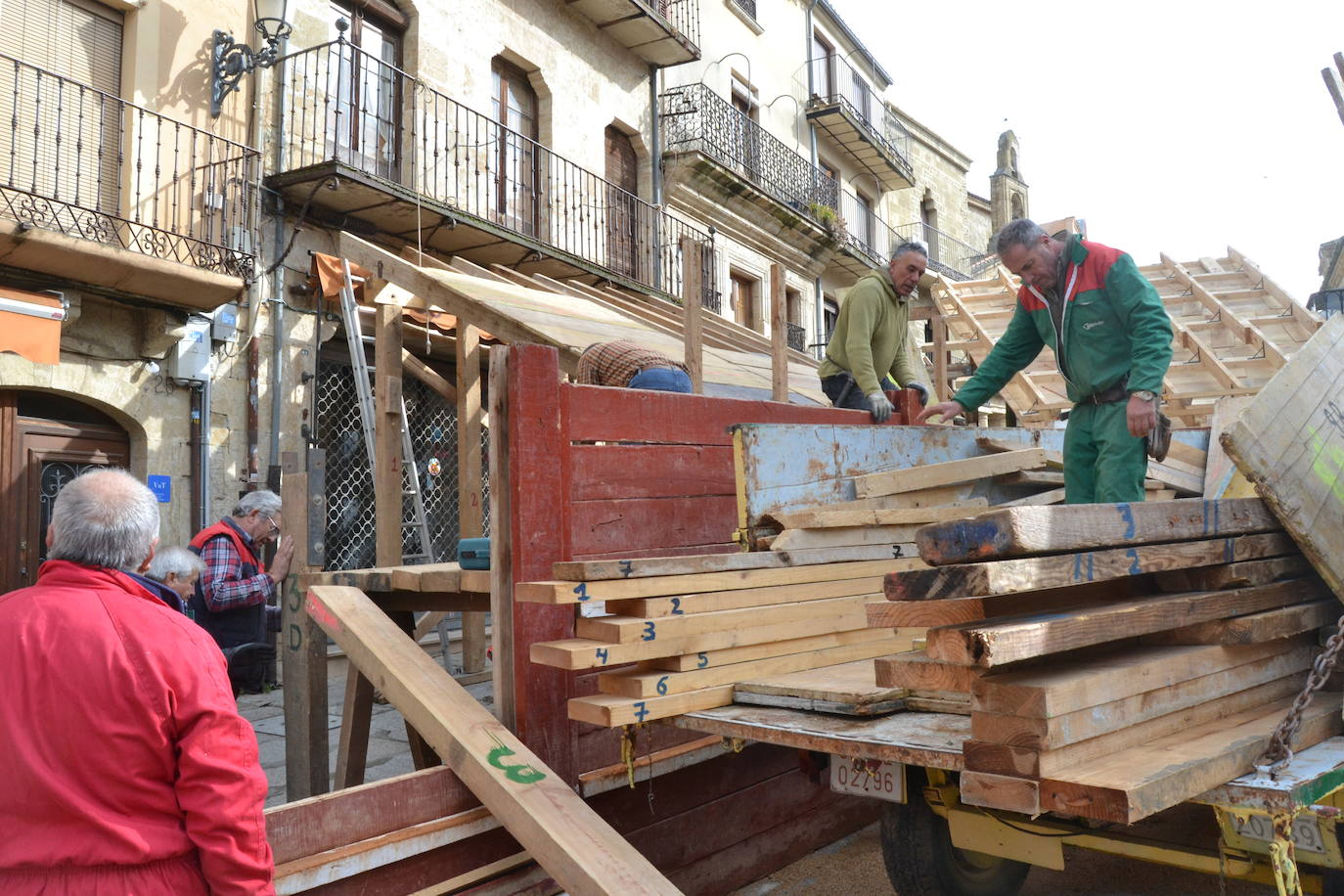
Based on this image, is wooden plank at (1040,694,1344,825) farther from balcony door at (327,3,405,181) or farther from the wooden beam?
balcony door at (327,3,405,181)

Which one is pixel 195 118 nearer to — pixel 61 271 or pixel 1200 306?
pixel 61 271

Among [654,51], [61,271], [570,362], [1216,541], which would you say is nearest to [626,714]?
[1216,541]

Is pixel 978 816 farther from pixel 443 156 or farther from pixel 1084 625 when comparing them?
pixel 443 156

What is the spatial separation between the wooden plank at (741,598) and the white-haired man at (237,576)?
3750 millimetres

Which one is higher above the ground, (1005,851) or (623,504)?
(623,504)

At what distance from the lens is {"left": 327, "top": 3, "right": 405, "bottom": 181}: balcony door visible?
1010cm

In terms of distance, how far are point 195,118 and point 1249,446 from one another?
28.7 feet

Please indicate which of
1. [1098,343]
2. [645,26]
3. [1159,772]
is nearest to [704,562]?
[1159,772]

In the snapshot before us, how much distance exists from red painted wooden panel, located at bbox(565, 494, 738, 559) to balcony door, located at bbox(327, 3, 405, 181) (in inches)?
295

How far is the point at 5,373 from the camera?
24.7ft

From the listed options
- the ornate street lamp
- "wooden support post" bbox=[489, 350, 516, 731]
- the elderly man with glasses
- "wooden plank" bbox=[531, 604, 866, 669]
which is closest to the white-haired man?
the elderly man with glasses

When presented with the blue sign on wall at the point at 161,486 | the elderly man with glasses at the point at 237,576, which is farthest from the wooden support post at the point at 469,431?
the blue sign on wall at the point at 161,486

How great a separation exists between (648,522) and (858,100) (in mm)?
20781

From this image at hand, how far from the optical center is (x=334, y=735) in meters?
6.42
